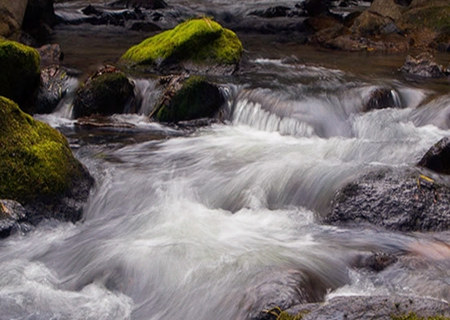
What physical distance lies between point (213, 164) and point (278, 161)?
2.69ft

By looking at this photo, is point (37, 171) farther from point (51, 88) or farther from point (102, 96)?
point (51, 88)

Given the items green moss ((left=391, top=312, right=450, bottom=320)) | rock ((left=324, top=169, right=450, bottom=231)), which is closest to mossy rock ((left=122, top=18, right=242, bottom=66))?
rock ((left=324, top=169, right=450, bottom=231))

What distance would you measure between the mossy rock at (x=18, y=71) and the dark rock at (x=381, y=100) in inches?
207

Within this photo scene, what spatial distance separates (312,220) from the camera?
18.4 feet

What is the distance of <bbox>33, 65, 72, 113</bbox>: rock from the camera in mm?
9281

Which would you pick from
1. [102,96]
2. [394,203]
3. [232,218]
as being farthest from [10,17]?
[394,203]

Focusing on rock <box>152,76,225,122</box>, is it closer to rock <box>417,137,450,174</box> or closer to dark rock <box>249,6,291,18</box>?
rock <box>417,137,450,174</box>

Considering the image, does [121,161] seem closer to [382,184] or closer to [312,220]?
[312,220]

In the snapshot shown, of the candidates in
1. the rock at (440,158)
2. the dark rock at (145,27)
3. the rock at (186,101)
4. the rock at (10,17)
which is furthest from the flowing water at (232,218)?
the dark rock at (145,27)

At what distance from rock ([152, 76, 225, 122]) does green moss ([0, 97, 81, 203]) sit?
2840mm

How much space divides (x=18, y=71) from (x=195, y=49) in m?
3.45

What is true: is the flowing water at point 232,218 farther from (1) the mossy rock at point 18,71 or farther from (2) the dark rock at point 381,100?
(1) the mossy rock at point 18,71

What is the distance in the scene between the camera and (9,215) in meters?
5.25

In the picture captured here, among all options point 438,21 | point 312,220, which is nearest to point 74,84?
point 312,220
